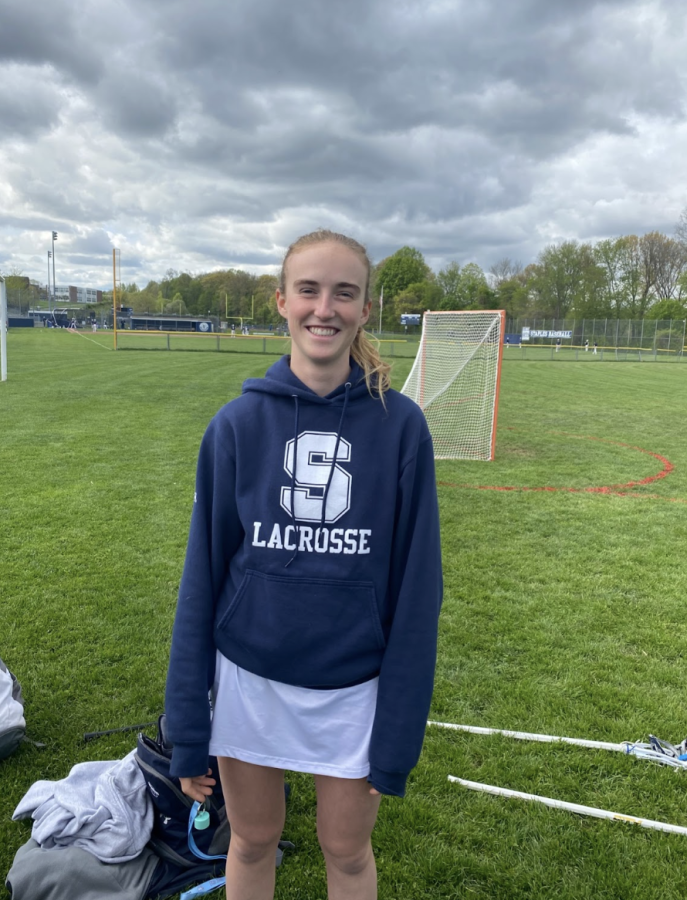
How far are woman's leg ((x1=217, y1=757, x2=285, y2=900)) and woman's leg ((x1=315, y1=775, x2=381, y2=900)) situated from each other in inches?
5.2

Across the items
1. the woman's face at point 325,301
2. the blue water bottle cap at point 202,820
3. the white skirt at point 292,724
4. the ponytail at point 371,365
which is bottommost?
the blue water bottle cap at point 202,820

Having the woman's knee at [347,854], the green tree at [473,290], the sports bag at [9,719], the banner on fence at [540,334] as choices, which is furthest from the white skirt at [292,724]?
the green tree at [473,290]

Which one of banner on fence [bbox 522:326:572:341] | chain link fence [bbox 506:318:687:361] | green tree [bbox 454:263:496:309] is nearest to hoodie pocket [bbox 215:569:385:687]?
chain link fence [bbox 506:318:687:361]

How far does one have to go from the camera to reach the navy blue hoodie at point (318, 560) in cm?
150

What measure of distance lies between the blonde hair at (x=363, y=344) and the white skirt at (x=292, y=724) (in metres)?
0.74

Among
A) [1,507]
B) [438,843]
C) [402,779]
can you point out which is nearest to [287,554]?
[402,779]

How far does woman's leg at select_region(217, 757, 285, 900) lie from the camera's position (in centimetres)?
164

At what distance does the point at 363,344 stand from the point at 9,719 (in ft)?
7.35

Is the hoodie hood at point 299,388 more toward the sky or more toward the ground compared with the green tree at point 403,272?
more toward the ground

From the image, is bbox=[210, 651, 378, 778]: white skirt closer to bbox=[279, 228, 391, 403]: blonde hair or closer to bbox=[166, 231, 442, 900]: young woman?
→ bbox=[166, 231, 442, 900]: young woman

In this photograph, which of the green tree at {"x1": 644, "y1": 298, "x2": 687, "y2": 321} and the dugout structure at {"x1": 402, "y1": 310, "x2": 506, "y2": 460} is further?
the green tree at {"x1": 644, "y1": 298, "x2": 687, "y2": 321}

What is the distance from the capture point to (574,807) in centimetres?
257

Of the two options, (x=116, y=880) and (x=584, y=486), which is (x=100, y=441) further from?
(x=116, y=880)

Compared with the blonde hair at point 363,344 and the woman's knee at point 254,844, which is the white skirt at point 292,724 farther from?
the blonde hair at point 363,344
